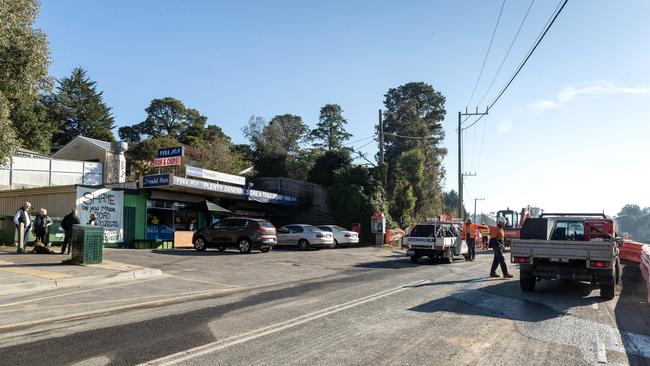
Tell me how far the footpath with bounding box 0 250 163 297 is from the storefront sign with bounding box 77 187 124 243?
6.21m

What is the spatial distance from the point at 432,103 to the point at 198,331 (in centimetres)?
5781

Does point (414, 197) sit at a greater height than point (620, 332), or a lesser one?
greater

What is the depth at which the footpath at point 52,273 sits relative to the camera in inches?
433

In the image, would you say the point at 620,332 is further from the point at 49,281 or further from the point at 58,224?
the point at 58,224

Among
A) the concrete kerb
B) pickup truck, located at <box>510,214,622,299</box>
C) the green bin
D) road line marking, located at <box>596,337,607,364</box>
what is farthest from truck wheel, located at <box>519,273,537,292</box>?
the green bin

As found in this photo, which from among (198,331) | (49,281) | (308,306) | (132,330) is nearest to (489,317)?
(308,306)

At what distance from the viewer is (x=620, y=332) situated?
7758mm

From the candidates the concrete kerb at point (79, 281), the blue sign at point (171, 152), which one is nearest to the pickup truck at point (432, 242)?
the concrete kerb at point (79, 281)

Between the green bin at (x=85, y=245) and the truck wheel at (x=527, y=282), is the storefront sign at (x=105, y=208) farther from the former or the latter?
the truck wheel at (x=527, y=282)

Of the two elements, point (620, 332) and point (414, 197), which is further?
point (414, 197)

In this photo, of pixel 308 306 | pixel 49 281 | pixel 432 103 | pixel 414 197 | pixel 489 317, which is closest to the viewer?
pixel 489 317

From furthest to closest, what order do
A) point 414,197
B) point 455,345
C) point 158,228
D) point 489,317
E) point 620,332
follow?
point 414,197 → point 158,228 → point 489,317 → point 620,332 → point 455,345

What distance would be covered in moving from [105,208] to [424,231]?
15.0 meters

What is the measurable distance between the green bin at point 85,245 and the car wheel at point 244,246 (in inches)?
314
